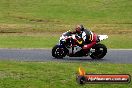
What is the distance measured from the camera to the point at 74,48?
2189cm

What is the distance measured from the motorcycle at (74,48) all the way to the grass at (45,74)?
10.1ft

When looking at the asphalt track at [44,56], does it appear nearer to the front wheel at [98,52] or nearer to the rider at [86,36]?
the front wheel at [98,52]

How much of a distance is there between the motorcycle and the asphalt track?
A: 0.28 m

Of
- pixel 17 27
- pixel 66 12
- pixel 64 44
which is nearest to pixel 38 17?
pixel 66 12

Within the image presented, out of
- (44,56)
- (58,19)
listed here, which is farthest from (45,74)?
(58,19)

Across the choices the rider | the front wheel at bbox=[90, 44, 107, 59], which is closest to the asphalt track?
the front wheel at bbox=[90, 44, 107, 59]

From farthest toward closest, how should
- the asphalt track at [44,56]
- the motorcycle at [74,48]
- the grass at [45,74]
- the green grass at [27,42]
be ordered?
the green grass at [27,42], the motorcycle at [74,48], the asphalt track at [44,56], the grass at [45,74]

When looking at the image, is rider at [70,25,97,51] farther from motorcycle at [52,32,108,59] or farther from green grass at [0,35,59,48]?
green grass at [0,35,59,48]

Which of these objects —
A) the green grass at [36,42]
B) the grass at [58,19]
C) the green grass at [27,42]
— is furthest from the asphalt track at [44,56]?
the grass at [58,19]

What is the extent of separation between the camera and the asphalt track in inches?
853

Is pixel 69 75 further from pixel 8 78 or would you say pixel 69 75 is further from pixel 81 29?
pixel 81 29

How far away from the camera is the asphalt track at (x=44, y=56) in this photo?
21.7 m

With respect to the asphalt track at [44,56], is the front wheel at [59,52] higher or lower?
higher

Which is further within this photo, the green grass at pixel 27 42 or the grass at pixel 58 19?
the grass at pixel 58 19
